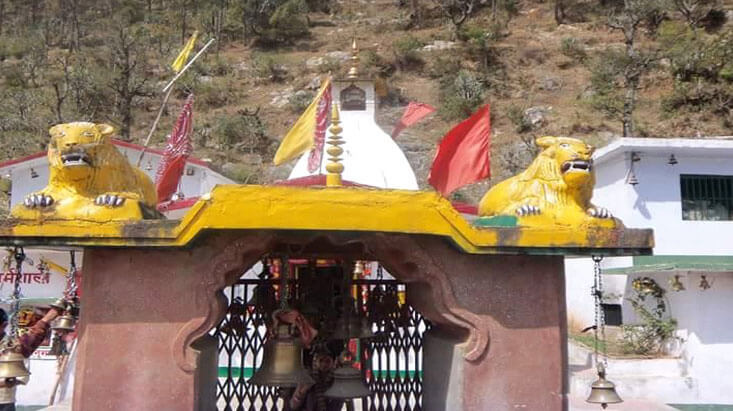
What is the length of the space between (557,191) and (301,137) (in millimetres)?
7374

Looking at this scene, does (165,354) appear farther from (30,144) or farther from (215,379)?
(30,144)

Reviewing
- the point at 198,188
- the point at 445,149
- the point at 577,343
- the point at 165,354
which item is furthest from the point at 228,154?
the point at 165,354

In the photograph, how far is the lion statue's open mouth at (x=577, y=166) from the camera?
4949 millimetres

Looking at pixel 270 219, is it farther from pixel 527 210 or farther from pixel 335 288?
pixel 335 288

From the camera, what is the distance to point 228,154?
38500 millimetres

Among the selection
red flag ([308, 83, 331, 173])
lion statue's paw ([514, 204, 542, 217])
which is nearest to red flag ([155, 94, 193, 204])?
red flag ([308, 83, 331, 173])

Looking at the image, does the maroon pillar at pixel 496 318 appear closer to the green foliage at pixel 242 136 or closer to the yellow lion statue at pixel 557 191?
the yellow lion statue at pixel 557 191

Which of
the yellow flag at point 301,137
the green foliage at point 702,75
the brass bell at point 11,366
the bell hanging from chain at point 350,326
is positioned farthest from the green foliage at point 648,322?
the green foliage at point 702,75

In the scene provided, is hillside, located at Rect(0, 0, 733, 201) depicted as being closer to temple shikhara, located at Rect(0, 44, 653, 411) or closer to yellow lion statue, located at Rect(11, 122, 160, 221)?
temple shikhara, located at Rect(0, 44, 653, 411)

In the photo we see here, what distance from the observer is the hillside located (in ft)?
122

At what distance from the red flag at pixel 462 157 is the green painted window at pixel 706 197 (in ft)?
37.2

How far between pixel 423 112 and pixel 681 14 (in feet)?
132

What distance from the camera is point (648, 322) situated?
15.6m

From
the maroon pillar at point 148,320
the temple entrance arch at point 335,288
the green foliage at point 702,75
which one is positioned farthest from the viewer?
the green foliage at point 702,75
